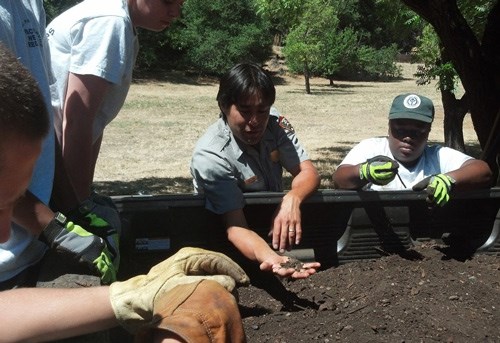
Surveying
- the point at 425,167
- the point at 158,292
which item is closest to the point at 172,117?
the point at 425,167

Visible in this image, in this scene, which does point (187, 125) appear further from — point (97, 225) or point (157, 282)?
point (157, 282)

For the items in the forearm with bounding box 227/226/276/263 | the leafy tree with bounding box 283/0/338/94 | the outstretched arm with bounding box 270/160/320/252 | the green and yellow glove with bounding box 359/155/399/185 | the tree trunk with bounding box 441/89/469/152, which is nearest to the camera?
the forearm with bounding box 227/226/276/263

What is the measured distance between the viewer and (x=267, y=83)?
314 centimetres

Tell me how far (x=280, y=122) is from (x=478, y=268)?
1.10m

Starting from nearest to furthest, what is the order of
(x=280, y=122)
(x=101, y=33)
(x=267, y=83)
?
(x=101, y=33), (x=267, y=83), (x=280, y=122)

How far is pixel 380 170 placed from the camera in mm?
3182

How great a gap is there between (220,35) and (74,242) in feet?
102

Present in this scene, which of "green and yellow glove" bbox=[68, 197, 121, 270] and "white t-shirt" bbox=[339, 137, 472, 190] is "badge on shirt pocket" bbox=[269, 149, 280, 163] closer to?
"white t-shirt" bbox=[339, 137, 472, 190]

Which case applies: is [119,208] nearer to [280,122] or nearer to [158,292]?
[280,122]

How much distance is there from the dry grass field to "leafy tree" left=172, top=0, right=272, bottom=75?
117 cm

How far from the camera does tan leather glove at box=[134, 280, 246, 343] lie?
171 cm

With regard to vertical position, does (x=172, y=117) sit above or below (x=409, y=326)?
below

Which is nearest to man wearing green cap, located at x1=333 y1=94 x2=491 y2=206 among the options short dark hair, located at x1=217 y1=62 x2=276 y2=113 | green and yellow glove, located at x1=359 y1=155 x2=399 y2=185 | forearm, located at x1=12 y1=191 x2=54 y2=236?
green and yellow glove, located at x1=359 y1=155 x2=399 y2=185

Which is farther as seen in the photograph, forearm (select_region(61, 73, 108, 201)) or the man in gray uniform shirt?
the man in gray uniform shirt
